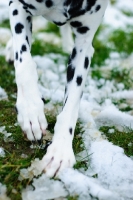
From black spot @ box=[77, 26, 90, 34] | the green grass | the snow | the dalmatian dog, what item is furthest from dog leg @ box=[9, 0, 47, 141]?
black spot @ box=[77, 26, 90, 34]

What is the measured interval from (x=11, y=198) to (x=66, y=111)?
0.72 meters

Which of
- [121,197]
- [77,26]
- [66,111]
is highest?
[77,26]

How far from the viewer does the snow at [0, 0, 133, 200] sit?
246cm

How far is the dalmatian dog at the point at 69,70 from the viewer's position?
9.03ft

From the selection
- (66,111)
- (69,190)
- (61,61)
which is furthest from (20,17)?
(61,61)

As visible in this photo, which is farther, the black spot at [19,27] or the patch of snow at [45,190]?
the black spot at [19,27]

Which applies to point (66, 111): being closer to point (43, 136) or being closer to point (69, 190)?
point (43, 136)

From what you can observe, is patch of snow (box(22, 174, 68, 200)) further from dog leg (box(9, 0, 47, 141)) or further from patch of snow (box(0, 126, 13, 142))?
patch of snow (box(0, 126, 13, 142))

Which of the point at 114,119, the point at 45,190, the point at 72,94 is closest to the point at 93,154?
the point at 72,94

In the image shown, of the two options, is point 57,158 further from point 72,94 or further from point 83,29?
point 83,29

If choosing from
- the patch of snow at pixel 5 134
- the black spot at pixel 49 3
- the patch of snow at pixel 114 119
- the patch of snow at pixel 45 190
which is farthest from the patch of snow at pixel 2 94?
the patch of snow at pixel 45 190

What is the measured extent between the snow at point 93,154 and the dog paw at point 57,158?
0.04 metres

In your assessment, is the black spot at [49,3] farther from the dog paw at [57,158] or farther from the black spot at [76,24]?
the dog paw at [57,158]

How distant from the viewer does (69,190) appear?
2.47m
